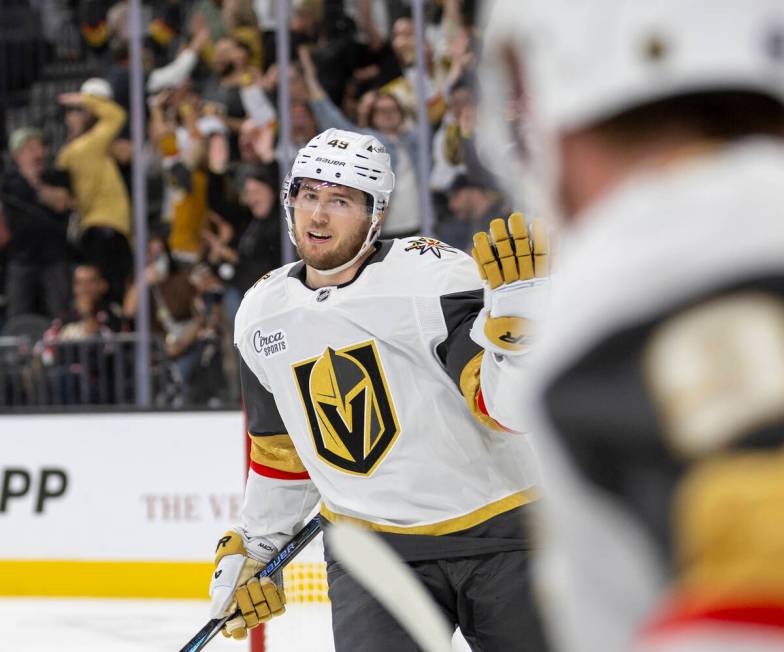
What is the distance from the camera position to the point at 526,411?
1.87 ft

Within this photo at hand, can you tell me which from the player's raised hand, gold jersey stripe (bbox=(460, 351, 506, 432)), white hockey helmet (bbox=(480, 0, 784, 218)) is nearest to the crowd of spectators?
gold jersey stripe (bbox=(460, 351, 506, 432))

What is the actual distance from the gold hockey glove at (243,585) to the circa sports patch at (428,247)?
59cm

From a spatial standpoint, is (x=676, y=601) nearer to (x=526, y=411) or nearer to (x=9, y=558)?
(x=526, y=411)

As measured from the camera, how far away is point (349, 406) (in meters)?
2.29

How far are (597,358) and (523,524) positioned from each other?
5.79 feet

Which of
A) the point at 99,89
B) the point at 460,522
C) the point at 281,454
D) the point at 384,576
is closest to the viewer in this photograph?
the point at 384,576

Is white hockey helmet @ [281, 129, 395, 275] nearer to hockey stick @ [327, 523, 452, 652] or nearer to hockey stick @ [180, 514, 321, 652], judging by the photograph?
hockey stick @ [180, 514, 321, 652]

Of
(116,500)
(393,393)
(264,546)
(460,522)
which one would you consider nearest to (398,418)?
(393,393)

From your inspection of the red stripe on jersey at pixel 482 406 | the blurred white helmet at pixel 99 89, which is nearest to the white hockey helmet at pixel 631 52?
the red stripe on jersey at pixel 482 406

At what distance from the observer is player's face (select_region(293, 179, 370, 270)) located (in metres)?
2.40

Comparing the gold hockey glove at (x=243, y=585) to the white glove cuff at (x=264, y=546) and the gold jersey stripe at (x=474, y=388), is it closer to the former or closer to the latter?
the white glove cuff at (x=264, y=546)

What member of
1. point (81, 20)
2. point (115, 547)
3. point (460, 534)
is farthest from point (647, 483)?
point (81, 20)

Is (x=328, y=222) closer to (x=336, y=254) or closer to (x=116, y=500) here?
(x=336, y=254)

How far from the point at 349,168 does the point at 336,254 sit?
0.18 m
